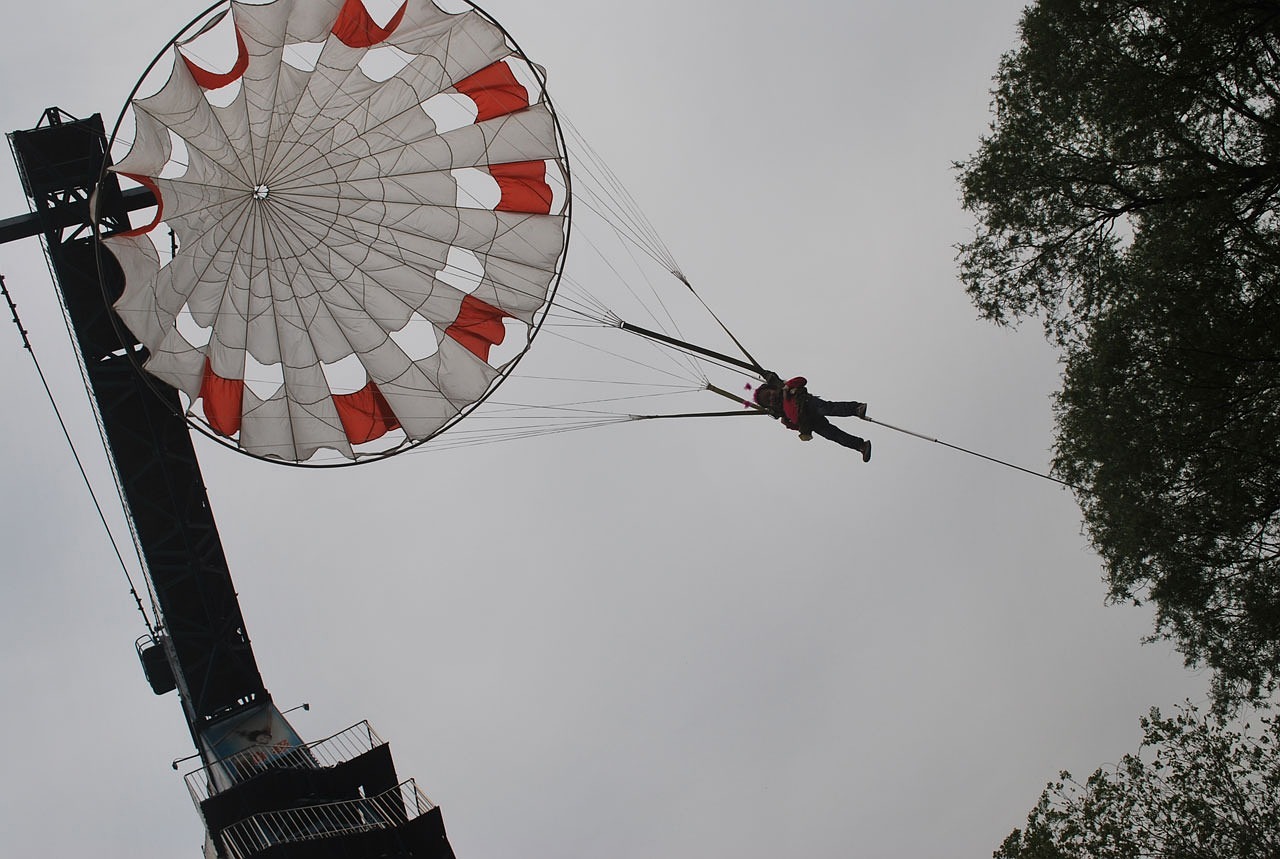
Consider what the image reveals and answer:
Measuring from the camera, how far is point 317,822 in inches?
501

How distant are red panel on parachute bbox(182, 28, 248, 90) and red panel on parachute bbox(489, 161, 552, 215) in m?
3.08

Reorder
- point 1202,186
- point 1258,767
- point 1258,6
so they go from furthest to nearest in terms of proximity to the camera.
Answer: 1. point 1258,767
2. point 1202,186
3. point 1258,6

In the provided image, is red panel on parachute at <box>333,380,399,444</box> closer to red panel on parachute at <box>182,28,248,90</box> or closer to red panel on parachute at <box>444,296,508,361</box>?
red panel on parachute at <box>444,296,508,361</box>

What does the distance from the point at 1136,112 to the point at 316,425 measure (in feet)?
32.9

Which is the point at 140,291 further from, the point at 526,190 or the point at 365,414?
the point at 526,190

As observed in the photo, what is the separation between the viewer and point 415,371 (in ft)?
43.9

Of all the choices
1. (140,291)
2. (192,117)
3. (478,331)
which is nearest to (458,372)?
(478,331)

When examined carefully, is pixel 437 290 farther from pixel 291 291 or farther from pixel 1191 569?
pixel 1191 569

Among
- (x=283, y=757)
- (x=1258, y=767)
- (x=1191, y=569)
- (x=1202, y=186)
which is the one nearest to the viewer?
(x=1202, y=186)

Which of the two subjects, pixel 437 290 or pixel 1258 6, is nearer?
pixel 1258 6

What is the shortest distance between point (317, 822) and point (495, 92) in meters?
9.14

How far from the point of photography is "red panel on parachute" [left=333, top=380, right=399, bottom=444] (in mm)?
13141

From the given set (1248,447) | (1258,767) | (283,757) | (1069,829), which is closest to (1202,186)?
(1248,447)

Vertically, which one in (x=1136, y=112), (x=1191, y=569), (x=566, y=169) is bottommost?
(x=1191, y=569)
